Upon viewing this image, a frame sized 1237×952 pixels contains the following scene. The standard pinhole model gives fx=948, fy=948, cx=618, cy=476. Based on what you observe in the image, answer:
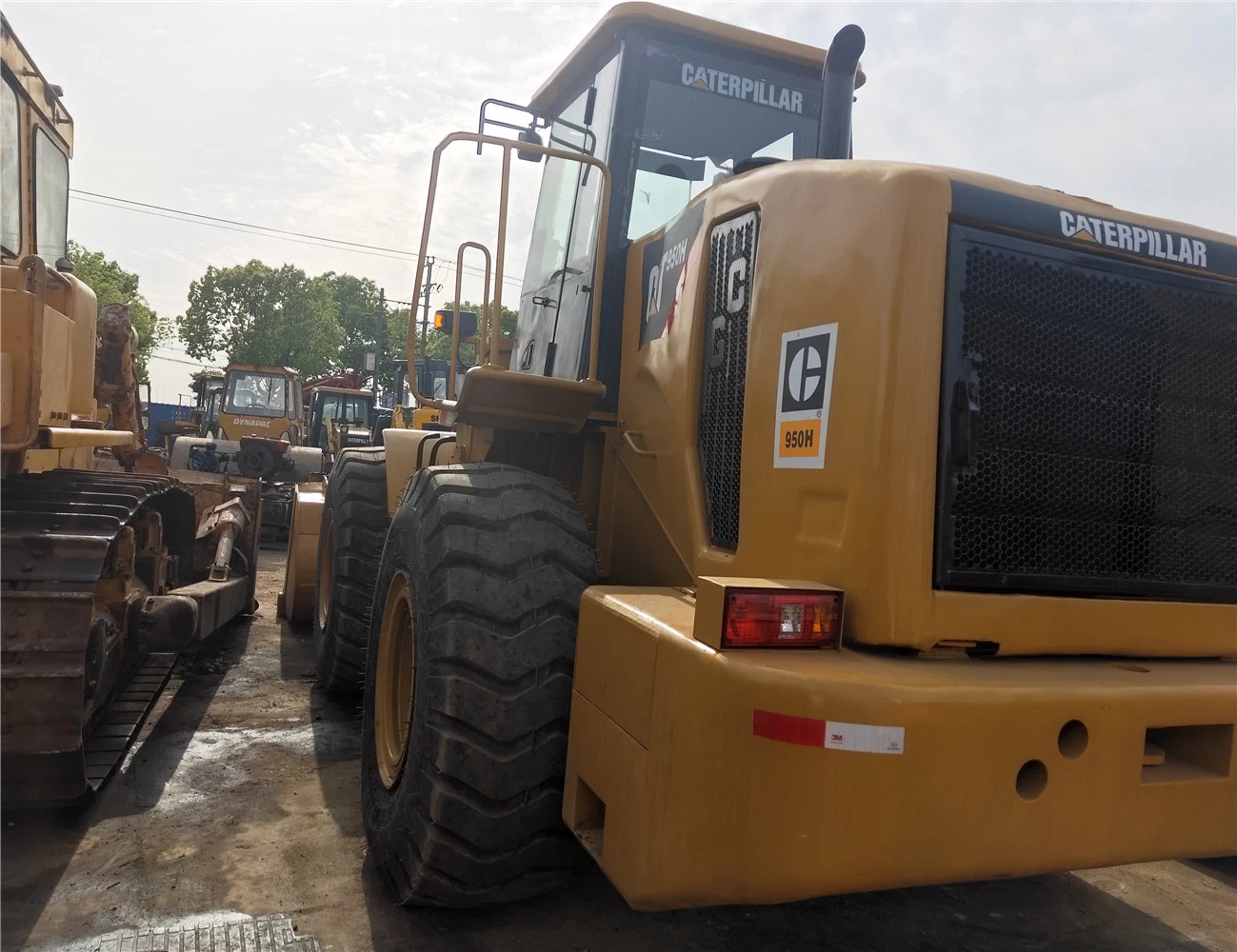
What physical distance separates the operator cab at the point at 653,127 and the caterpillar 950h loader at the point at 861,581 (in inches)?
20.6

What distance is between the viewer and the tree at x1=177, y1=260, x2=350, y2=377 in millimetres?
42062

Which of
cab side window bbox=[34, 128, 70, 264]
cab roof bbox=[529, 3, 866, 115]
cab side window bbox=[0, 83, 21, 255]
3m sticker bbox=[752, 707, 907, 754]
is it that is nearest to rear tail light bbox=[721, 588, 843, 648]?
3m sticker bbox=[752, 707, 907, 754]

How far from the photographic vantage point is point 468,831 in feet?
8.86

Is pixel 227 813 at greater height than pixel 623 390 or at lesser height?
lesser

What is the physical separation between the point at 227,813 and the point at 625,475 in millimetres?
2068

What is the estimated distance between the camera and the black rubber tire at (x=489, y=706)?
8.84 ft

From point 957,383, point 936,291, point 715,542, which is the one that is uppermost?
point 936,291

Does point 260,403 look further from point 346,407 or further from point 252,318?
point 252,318

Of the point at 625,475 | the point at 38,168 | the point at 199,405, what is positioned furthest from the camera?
the point at 199,405

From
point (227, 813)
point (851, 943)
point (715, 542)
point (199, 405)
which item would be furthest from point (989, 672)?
point (199, 405)

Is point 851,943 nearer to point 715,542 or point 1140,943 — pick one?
point 1140,943

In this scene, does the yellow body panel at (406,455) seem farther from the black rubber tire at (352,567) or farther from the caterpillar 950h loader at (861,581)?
the caterpillar 950h loader at (861,581)

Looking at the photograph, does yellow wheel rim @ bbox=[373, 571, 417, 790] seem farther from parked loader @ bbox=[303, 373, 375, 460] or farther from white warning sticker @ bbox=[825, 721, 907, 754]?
parked loader @ bbox=[303, 373, 375, 460]

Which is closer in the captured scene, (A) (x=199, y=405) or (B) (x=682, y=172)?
(B) (x=682, y=172)
